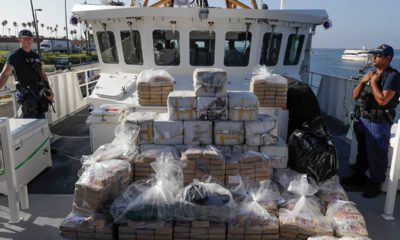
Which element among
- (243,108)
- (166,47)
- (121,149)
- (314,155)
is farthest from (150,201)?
(166,47)

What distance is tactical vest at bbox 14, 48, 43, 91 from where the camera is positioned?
198 inches

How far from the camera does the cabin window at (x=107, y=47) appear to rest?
7066mm

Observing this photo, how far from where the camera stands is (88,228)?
9.86 ft

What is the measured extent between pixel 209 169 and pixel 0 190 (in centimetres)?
292

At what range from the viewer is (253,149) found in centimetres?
421

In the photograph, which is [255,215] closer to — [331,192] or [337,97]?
[331,192]

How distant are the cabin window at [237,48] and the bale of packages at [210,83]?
8.45 ft

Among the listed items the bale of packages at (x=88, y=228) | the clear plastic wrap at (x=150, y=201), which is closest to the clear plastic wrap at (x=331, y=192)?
the clear plastic wrap at (x=150, y=201)

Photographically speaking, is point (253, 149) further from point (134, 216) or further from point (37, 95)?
point (37, 95)

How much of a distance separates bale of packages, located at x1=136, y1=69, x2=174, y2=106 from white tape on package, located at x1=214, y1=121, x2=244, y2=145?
1356 mm

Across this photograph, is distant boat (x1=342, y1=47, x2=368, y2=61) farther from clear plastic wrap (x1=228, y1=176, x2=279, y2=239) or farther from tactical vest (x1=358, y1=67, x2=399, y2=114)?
clear plastic wrap (x1=228, y1=176, x2=279, y2=239)

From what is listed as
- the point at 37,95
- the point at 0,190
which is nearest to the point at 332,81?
the point at 37,95

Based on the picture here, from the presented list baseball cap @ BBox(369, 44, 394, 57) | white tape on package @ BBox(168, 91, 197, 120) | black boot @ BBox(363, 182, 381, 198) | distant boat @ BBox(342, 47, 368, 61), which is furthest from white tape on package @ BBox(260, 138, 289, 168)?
distant boat @ BBox(342, 47, 368, 61)

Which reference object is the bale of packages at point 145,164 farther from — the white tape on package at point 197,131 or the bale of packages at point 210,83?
the bale of packages at point 210,83
